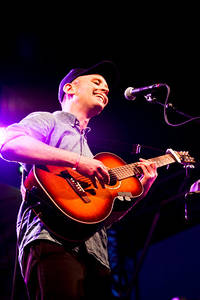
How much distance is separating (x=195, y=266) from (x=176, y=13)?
17.3 ft

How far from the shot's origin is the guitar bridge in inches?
81.8

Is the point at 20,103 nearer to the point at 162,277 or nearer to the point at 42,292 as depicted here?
the point at 42,292

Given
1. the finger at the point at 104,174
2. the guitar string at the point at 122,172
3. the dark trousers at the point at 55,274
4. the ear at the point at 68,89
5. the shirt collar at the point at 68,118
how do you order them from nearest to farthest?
the dark trousers at the point at 55,274 < the finger at the point at 104,174 < the guitar string at the point at 122,172 < the shirt collar at the point at 68,118 < the ear at the point at 68,89

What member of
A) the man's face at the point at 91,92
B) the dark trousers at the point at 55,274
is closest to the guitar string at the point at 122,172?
the dark trousers at the point at 55,274

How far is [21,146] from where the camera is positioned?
6.52 feet

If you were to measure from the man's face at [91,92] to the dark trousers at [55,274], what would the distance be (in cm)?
184

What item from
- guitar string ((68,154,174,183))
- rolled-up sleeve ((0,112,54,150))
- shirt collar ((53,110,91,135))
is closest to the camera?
rolled-up sleeve ((0,112,54,150))

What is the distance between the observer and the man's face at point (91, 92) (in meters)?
3.19

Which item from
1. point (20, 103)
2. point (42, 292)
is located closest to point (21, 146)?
point (42, 292)

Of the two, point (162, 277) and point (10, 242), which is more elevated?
point (10, 242)

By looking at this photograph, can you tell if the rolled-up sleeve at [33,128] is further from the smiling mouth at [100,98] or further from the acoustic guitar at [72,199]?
the smiling mouth at [100,98]

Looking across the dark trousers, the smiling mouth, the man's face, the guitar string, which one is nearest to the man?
the dark trousers

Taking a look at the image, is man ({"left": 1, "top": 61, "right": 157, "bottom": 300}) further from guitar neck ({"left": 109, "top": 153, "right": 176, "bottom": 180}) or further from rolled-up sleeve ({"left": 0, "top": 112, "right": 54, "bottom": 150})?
guitar neck ({"left": 109, "top": 153, "right": 176, "bottom": 180})

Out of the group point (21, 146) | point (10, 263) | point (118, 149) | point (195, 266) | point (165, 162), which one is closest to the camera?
point (21, 146)
